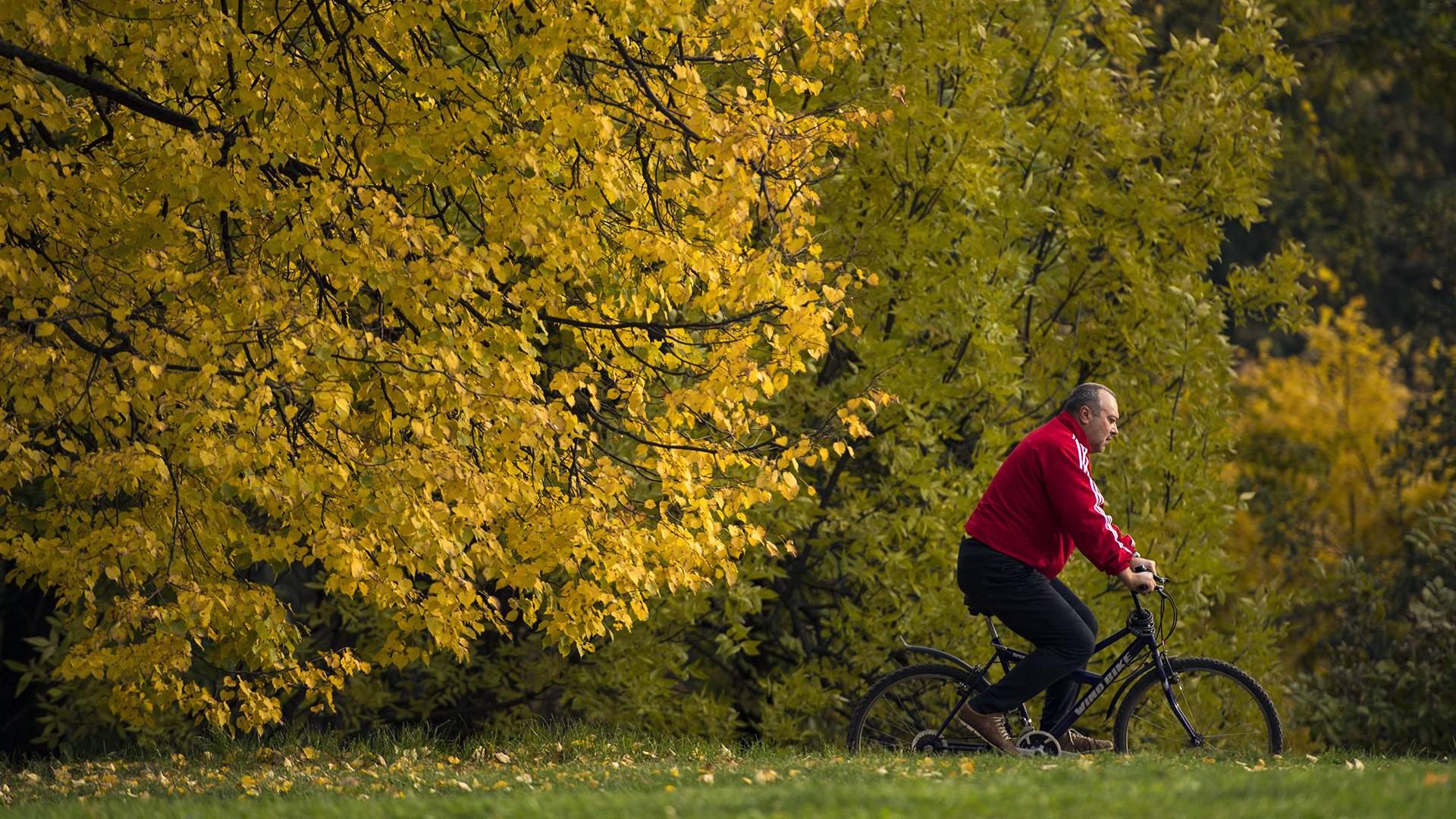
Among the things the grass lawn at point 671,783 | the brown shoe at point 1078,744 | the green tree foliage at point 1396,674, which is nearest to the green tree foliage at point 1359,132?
the green tree foliage at point 1396,674

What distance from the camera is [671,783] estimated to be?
5.82 meters

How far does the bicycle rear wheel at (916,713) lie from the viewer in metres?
6.59

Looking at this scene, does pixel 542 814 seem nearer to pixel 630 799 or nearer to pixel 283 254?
pixel 630 799

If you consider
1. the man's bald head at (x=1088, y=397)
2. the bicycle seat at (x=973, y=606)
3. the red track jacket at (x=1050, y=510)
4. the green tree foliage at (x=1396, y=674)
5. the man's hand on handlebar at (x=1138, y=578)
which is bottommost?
the green tree foliage at (x=1396, y=674)

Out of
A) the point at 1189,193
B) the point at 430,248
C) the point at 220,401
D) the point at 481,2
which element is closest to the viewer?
the point at 220,401

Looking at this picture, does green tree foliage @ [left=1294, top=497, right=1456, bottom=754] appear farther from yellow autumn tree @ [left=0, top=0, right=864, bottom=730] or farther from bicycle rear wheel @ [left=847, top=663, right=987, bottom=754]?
yellow autumn tree @ [left=0, top=0, right=864, bottom=730]

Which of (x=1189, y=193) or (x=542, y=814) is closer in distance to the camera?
(x=542, y=814)

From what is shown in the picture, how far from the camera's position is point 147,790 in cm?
646

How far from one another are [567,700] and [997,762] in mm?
3799

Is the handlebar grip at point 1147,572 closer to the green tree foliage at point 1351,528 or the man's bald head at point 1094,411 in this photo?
the man's bald head at point 1094,411

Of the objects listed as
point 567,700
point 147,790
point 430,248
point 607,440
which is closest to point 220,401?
point 430,248

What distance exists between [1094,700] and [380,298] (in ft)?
11.7

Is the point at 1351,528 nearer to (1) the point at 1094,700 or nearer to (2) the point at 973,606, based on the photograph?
(1) the point at 1094,700

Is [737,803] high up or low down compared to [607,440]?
down
